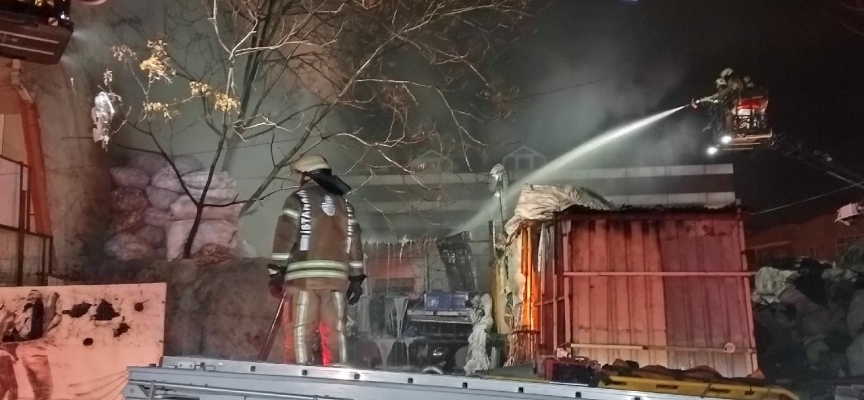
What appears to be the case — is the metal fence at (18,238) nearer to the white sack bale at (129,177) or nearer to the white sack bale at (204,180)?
the white sack bale at (129,177)

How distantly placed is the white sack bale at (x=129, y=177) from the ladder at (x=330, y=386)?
7.29 m

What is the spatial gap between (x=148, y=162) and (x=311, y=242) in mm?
6502

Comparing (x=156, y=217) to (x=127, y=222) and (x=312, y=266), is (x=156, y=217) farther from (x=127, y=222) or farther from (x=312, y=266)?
(x=312, y=266)

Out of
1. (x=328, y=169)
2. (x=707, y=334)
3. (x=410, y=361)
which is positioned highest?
(x=328, y=169)

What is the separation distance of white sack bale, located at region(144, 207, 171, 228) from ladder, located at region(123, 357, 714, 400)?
6.90 metres

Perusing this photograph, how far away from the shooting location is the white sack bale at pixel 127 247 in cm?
902

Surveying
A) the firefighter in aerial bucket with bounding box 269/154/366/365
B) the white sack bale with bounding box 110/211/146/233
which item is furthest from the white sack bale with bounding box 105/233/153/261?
the firefighter in aerial bucket with bounding box 269/154/366/365

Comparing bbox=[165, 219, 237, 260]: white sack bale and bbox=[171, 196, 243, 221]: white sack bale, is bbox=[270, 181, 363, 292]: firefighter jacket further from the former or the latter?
A: bbox=[171, 196, 243, 221]: white sack bale

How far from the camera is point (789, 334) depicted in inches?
392

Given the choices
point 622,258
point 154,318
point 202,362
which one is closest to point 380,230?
point 622,258

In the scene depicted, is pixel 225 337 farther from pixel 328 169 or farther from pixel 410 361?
pixel 410 361

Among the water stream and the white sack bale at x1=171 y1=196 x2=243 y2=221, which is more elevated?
the water stream

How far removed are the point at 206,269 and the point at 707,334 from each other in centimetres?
656

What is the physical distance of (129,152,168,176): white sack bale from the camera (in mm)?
9875
